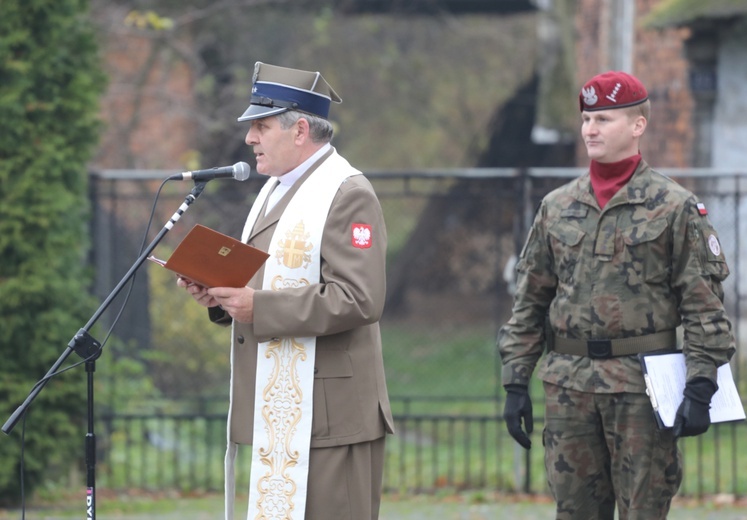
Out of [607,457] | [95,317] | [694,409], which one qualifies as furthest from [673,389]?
[95,317]

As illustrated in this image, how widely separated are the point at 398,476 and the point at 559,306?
4.58m

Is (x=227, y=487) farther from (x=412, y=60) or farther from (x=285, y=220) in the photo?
(x=412, y=60)

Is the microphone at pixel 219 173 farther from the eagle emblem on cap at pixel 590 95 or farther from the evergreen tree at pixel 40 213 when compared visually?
the evergreen tree at pixel 40 213

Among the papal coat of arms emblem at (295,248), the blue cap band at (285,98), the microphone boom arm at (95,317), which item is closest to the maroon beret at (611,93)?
the blue cap band at (285,98)

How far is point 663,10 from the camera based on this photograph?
9.80m

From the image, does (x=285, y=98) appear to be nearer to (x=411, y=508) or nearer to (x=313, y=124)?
(x=313, y=124)

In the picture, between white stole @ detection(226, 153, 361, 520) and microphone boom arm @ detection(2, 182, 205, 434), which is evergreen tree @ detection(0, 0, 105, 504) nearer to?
microphone boom arm @ detection(2, 182, 205, 434)

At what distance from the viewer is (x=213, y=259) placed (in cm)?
377

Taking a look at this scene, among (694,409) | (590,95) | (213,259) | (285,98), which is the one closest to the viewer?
(213,259)

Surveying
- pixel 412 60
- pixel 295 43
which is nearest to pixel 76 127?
pixel 295 43

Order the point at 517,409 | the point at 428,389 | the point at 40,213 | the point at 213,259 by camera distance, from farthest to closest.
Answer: the point at 428,389 → the point at 40,213 → the point at 517,409 → the point at 213,259

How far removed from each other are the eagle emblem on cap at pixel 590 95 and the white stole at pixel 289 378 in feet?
2.77

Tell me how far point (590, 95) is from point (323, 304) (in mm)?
1160

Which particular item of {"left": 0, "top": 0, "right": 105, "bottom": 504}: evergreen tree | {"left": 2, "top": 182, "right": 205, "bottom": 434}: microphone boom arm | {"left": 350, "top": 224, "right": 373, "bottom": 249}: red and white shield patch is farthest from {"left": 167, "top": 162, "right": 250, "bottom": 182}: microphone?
{"left": 0, "top": 0, "right": 105, "bottom": 504}: evergreen tree
